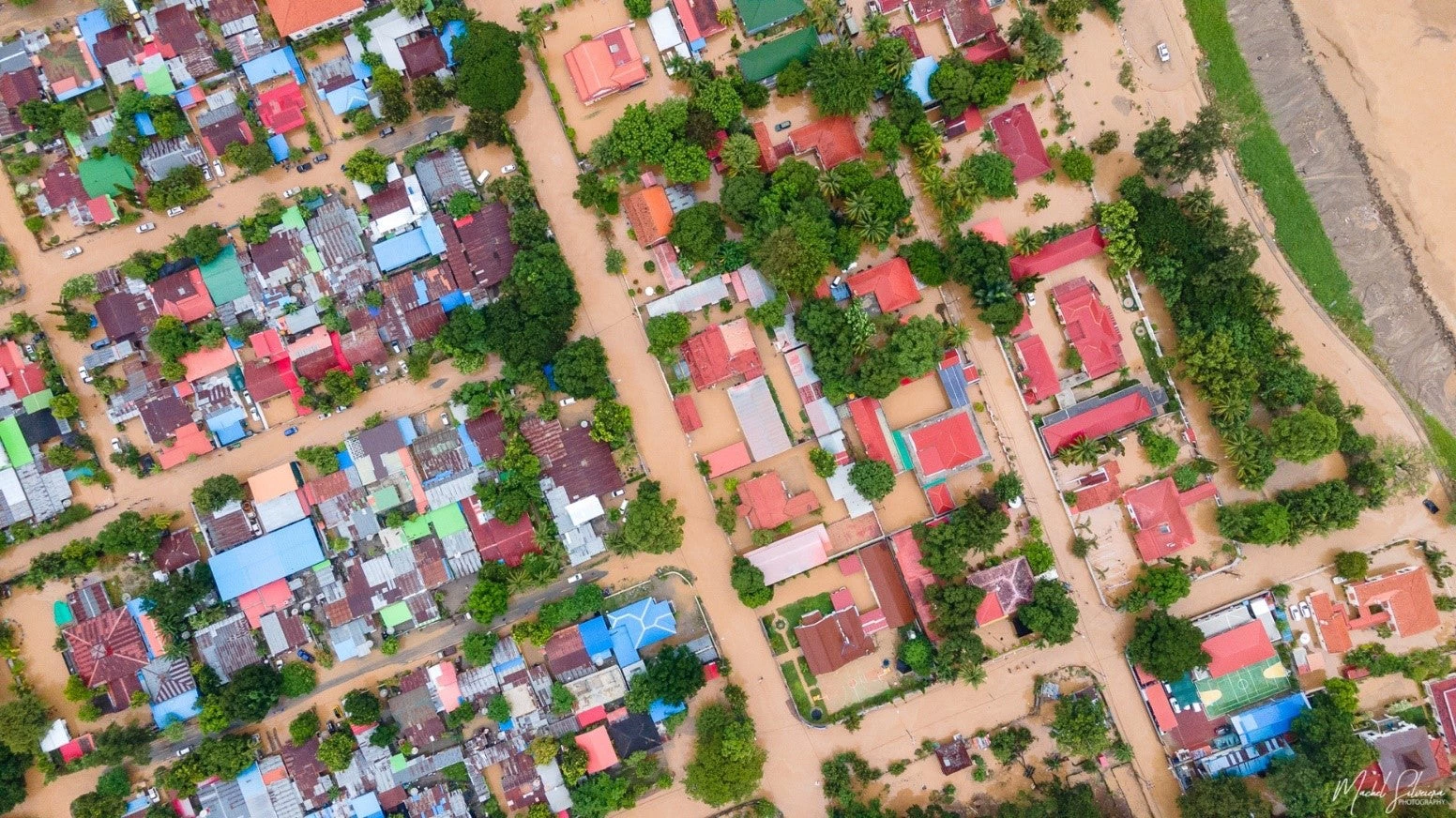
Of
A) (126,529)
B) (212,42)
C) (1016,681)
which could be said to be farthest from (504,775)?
(212,42)

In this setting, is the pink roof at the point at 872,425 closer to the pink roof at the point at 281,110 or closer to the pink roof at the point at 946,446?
the pink roof at the point at 946,446

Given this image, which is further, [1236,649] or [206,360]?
[1236,649]

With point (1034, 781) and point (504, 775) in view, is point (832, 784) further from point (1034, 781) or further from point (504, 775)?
point (504, 775)

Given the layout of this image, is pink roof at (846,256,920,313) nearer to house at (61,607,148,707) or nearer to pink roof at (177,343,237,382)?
pink roof at (177,343,237,382)

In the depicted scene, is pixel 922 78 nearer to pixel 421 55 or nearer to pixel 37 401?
pixel 421 55

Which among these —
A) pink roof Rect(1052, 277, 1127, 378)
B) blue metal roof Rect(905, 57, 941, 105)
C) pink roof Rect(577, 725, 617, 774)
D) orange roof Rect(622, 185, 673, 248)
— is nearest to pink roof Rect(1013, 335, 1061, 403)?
pink roof Rect(1052, 277, 1127, 378)

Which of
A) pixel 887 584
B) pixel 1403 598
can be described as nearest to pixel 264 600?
pixel 887 584
